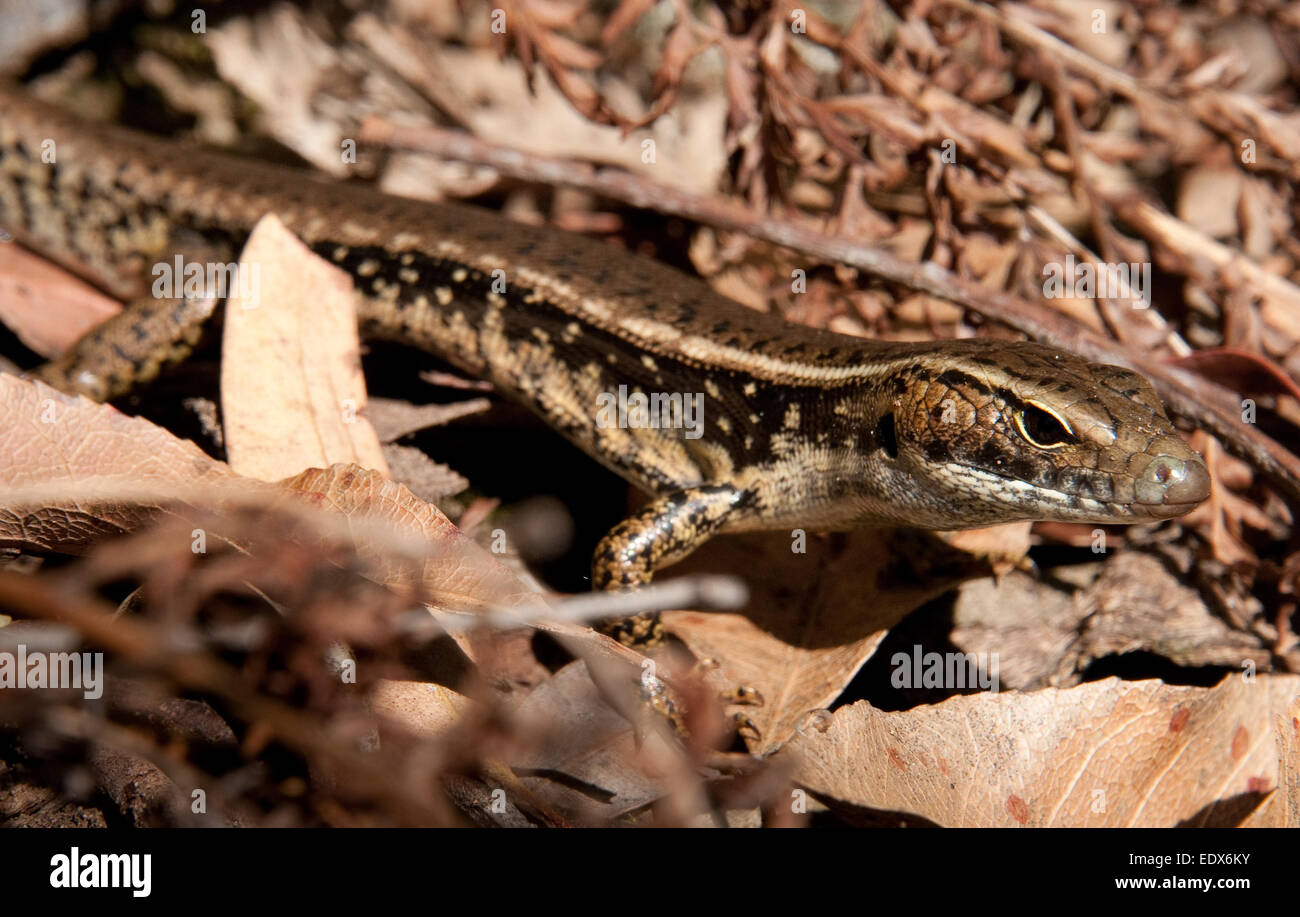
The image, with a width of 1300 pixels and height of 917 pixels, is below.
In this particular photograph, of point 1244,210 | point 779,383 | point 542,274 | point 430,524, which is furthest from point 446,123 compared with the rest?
point 1244,210

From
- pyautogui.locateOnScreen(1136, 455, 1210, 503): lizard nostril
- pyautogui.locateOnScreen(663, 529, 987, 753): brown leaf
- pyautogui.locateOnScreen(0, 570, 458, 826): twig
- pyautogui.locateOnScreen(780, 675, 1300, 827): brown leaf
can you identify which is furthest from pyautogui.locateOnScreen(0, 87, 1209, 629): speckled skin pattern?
pyautogui.locateOnScreen(0, 570, 458, 826): twig

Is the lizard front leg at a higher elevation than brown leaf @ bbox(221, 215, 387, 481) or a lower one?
lower

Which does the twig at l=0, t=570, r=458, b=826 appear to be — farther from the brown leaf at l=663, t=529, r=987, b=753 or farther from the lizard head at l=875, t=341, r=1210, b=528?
the lizard head at l=875, t=341, r=1210, b=528

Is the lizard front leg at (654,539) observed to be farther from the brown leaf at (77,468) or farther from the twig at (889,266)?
the brown leaf at (77,468)

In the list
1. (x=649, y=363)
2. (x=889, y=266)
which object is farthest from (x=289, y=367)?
(x=889, y=266)

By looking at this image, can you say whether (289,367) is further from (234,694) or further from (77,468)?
(234,694)

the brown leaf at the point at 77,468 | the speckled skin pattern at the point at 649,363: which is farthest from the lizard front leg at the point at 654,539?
the brown leaf at the point at 77,468

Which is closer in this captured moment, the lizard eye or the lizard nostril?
the lizard nostril

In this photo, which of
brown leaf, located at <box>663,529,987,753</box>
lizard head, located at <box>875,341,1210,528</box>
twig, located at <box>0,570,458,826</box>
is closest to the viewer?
twig, located at <box>0,570,458,826</box>
